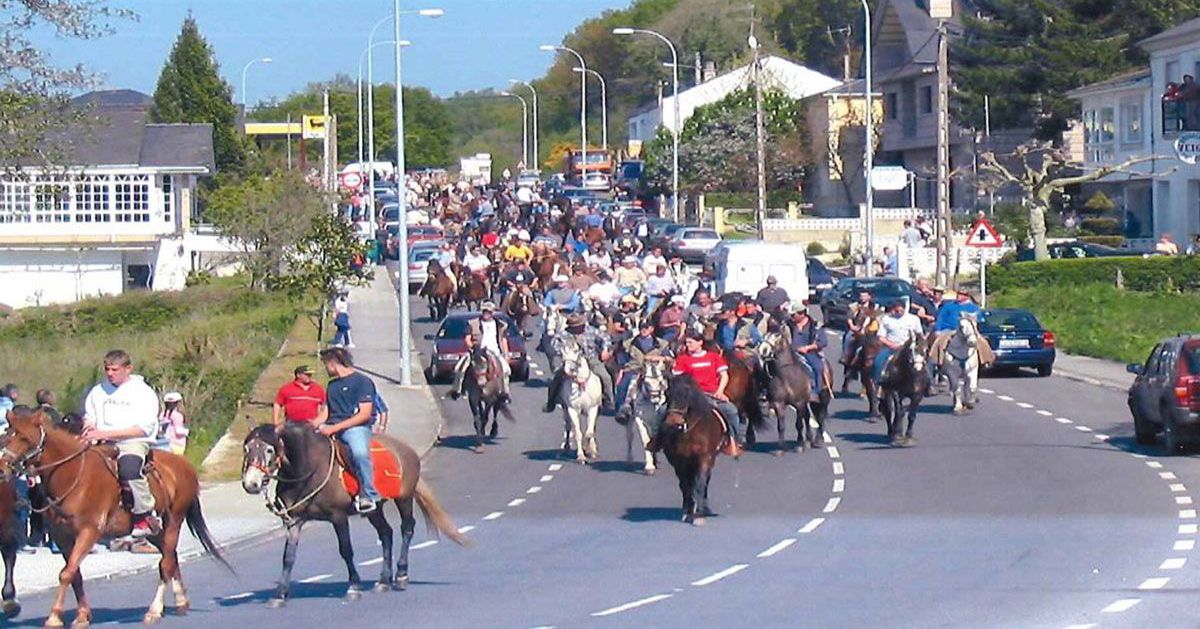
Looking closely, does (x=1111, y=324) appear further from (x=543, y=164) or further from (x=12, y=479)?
(x=543, y=164)

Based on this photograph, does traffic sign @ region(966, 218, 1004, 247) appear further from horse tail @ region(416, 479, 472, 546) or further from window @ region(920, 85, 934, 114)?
window @ region(920, 85, 934, 114)

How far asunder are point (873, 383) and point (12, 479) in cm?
1841

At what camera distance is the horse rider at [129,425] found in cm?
1545

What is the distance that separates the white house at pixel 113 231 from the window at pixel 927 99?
3191 cm

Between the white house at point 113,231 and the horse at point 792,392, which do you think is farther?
the white house at point 113,231

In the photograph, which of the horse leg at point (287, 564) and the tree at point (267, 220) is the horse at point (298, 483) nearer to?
the horse leg at point (287, 564)

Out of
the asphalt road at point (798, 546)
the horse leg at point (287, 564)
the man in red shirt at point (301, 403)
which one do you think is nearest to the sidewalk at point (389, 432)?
the asphalt road at point (798, 546)

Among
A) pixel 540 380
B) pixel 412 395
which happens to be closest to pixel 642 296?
pixel 540 380

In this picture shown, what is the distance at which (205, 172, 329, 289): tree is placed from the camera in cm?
6172

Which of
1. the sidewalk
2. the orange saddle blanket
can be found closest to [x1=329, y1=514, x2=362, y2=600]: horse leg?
the orange saddle blanket

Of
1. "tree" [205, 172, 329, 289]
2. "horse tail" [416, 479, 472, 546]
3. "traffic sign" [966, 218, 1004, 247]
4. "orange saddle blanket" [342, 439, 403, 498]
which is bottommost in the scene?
"horse tail" [416, 479, 472, 546]

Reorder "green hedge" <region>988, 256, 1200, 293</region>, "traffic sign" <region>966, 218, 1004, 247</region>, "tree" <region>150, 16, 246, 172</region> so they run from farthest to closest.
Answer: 1. "tree" <region>150, 16, 246, 172</region>
2. "green hedge" <region>988, 256, 1200, 293</region>
3. "traffic sign" <region>966, 218, 1004, 247</region>

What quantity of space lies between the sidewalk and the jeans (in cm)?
365

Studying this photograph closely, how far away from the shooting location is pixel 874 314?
109 feet
